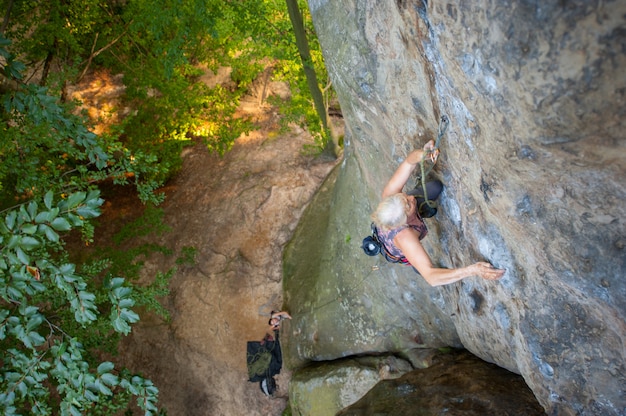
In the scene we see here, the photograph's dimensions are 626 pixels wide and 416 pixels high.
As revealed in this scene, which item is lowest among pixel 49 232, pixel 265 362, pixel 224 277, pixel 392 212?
pixel 265 362

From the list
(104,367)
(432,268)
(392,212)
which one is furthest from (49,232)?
(432,268)

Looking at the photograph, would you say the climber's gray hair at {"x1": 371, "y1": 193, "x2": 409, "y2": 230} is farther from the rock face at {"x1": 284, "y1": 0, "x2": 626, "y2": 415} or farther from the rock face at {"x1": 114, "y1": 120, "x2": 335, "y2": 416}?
the rock face at {"x1": 114, "y1": 120, "x2": 335, "y2": 416}

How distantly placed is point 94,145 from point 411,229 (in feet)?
12.0

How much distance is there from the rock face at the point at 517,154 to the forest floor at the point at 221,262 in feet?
14.7

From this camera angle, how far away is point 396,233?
3.98 metres

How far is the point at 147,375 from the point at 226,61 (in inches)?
282

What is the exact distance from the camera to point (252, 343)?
31.3 feet

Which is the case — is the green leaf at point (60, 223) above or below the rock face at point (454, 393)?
above

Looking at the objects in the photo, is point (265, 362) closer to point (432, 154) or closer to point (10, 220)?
point (432, 154)

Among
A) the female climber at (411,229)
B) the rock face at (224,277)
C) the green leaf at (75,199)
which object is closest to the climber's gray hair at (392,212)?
the female climber at (411,229)

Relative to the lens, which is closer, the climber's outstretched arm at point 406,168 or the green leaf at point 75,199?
the green leaf at point 75,199

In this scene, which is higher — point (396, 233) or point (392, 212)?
point (392, 212)

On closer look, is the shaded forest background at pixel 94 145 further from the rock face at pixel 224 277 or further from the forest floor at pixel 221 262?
the rock face at pixel 224 277

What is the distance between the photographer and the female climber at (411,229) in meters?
3.80
